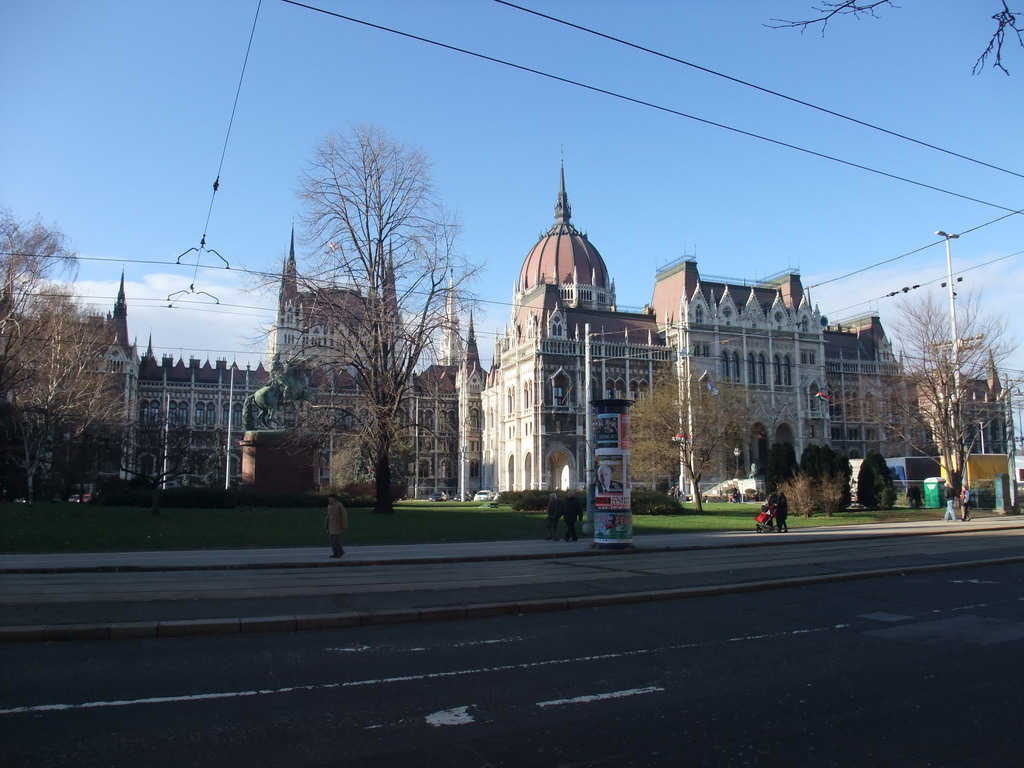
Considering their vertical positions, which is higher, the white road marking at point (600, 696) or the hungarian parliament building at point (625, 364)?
the hungarian parliament building at point (625, 364)

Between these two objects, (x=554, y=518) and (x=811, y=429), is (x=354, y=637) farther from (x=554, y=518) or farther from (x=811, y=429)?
(x=811, y=429)

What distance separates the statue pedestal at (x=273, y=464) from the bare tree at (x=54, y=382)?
10461mm

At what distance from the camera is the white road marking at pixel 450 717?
5.98m

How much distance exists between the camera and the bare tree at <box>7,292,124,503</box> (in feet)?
133

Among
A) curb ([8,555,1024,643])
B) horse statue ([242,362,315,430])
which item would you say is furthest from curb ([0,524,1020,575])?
horse statue ([242,362,315,430])

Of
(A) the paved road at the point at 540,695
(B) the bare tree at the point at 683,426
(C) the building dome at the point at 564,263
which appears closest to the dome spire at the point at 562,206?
(C) the building dome at the point at 564,263

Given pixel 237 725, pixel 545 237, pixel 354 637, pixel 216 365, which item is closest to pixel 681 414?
pixel 354 637

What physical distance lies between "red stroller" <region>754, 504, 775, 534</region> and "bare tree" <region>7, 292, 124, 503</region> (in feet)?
105

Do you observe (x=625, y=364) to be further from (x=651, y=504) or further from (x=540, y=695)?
(x=540, y=695)

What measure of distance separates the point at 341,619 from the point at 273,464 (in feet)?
98.3

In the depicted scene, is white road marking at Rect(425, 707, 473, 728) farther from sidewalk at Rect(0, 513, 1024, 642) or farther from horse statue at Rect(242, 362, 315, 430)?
horse statue at Rect(242, 362, 315, 430)

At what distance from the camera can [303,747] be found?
17.8 ft

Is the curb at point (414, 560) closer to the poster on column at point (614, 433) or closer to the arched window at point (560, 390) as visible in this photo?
the poster on column at point (614, 433)

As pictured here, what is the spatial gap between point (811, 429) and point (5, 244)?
79235 mm
